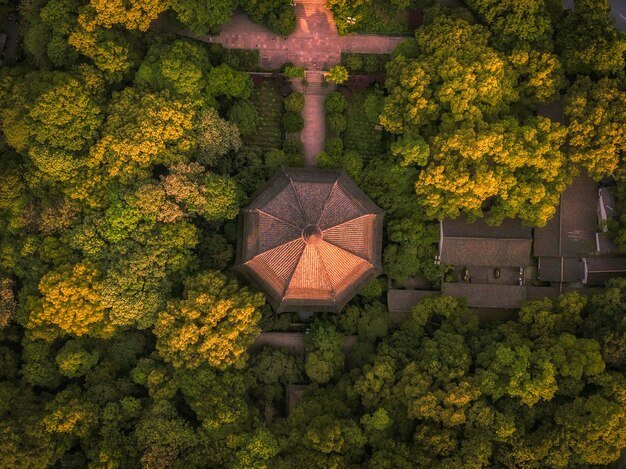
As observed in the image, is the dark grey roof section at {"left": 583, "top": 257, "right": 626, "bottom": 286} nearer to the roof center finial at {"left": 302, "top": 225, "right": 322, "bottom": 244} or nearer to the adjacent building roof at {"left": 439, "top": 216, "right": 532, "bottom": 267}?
the adjacent building roof at {"left": 439, "top": 216, "right": 532, "bottom": 267}

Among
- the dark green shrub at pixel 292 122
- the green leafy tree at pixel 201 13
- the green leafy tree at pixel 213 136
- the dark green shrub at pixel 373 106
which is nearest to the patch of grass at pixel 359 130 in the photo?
the dark green shrub at pixel 373 106

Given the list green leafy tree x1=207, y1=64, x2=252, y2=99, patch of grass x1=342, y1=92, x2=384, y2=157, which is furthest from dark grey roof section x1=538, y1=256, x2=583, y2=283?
green leafy tree x1=207, y1=64, x2=252, y2=99

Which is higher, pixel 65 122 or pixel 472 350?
pixel 65 122

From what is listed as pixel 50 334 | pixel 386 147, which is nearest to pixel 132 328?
pixel 50 334

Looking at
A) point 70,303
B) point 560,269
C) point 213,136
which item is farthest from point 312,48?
point 70,303

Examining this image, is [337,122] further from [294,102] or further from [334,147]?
[294,102]

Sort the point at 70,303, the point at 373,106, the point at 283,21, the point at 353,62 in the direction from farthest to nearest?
the point at 353,62, the point at 283,21, the point at 373,106, the point at 70,303

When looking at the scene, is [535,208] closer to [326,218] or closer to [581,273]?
[581,273]
